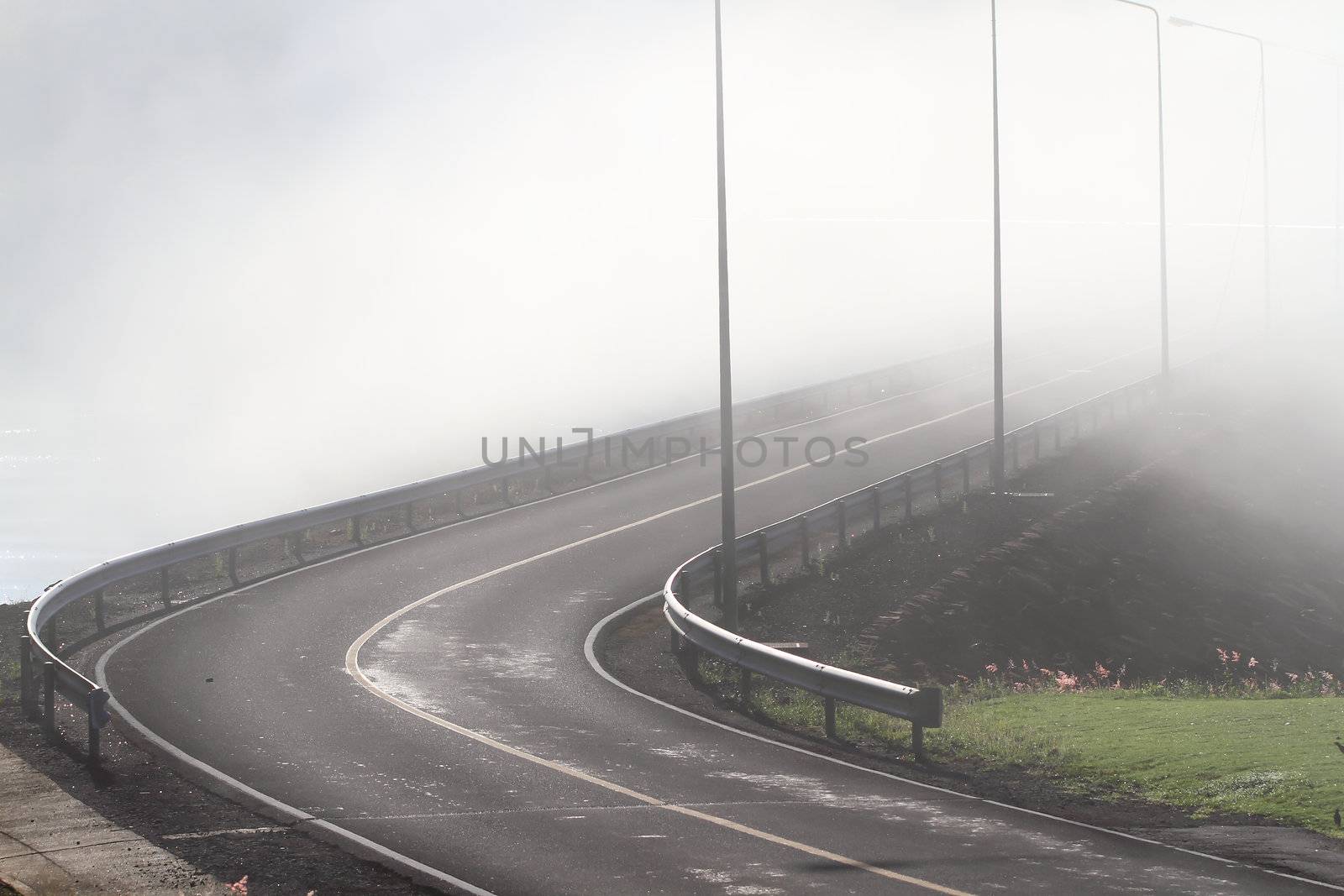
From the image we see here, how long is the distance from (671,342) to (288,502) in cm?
4406

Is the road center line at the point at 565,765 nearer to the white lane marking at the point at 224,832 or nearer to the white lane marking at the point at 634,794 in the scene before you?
the white lane marking at the point at 634,794

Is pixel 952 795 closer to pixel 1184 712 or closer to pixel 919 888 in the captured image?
pixel 919 888

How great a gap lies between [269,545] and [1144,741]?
17.8 metres

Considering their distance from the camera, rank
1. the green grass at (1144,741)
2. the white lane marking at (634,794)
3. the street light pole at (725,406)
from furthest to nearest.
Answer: the street light pole at (725,406) < the green grass at (1144,741) < the white lane marking at (634,794)

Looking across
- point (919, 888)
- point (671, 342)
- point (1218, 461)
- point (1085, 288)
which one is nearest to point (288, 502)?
point (671, 342)

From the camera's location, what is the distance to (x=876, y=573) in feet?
76.7

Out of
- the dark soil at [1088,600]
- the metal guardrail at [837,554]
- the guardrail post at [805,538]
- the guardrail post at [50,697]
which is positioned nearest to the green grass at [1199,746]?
the dark soil at [1088,600]

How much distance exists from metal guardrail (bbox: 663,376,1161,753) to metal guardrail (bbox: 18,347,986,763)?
664 centimetres

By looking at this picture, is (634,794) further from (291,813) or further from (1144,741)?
(1144,741)

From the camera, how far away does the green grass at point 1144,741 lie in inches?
457

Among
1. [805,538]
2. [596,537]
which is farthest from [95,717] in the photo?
[596,537]

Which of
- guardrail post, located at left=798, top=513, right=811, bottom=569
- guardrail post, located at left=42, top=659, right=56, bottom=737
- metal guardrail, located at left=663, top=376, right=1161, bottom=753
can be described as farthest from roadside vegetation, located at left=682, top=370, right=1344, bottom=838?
guardrail post, located at left=42, top=659, right=56, bottom=737

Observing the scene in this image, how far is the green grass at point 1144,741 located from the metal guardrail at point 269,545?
757 centimetres

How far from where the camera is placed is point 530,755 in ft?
43.5
